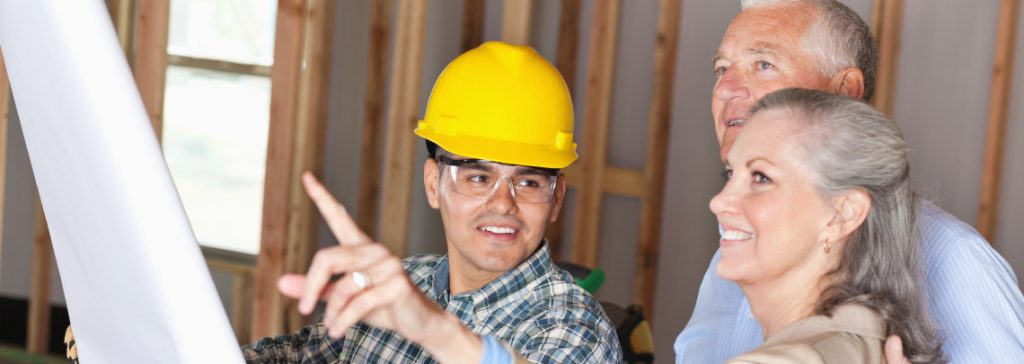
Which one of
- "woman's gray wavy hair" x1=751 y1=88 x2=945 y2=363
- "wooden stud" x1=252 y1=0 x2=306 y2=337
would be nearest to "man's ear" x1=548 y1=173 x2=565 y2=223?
"woman's gray wavy hair" x1=751 y1=88 x2=945 y2=363

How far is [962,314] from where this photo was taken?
5.22ft

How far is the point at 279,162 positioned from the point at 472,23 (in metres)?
1.12

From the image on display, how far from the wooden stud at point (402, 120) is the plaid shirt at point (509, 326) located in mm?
2172

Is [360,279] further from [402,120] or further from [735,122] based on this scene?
[402,120]

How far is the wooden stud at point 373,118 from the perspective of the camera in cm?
488

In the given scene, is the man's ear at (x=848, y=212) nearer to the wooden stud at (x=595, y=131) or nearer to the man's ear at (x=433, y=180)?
the man's ear at (x=433, y=180)

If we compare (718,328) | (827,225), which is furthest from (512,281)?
(827,225)

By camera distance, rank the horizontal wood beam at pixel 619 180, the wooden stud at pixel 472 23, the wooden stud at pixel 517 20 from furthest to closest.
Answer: the wooden stud at pixel 472 23 → the horizontal wood beam at pixel 619 180 → the wooden stud at pixel 517 20

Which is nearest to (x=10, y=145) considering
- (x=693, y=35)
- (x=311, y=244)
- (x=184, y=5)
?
(x=184, y=5)

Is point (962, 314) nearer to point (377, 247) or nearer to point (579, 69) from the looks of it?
point (377, 247)

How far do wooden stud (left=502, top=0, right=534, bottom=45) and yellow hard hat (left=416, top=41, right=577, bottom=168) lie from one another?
2235 mm

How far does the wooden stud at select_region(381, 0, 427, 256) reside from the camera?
426cm

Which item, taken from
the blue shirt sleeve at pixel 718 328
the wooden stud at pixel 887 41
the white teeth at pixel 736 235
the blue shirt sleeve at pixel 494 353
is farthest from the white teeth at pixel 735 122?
the wooden stud at pixel 887 41

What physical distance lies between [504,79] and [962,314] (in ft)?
2.69
